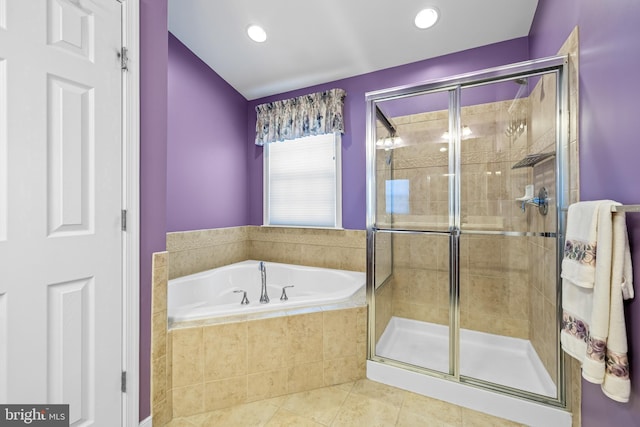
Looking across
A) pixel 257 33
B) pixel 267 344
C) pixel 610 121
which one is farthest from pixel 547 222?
pixel 257 33

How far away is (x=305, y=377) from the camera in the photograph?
68.9 inches

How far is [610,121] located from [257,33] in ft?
7.89

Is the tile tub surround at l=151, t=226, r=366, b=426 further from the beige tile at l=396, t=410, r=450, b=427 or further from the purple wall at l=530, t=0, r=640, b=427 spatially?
the purple wall at l=530, t=0, r=640, b=427

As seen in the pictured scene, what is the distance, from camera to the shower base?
1529mm

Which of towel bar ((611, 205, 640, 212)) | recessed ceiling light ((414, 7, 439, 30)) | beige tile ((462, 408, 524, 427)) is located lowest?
beige tile ((462, 408, 524, 427))

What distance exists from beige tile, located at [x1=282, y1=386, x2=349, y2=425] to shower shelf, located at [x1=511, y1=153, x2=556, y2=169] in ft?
6.43

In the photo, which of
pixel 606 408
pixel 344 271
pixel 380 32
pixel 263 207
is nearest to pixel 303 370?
pixel 344 271

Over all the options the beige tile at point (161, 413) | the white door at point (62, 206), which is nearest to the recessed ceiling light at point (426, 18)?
the white door at point (62, 206)

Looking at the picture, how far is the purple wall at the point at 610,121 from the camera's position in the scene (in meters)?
0.90

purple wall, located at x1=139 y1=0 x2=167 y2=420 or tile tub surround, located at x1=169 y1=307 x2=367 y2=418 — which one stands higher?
purple wall, located at x1=139 y1=0 x2=167 y2=420

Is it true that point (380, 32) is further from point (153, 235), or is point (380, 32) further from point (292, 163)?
point (153, 235)

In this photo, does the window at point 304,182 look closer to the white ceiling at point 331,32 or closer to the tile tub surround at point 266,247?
the tile tub surround at point 266,247

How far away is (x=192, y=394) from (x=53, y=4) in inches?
77.6

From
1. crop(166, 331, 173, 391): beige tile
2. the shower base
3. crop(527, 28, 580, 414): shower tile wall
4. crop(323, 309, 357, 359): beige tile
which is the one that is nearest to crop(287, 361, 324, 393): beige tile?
crop(323, 309, 357, 359): beige tile
